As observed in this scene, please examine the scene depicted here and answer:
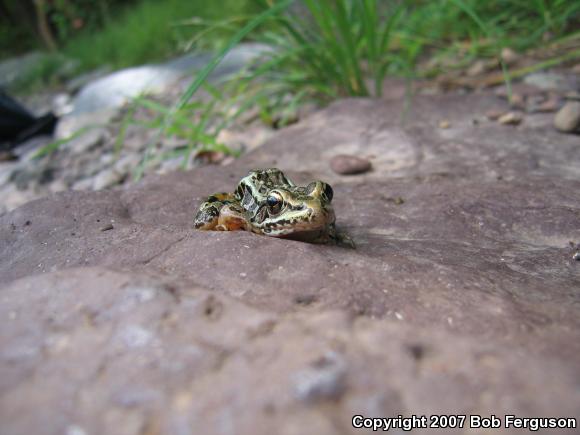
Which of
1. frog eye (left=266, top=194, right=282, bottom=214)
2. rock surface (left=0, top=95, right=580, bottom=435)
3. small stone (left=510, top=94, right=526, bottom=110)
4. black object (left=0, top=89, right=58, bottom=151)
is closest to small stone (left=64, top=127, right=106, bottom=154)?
black object (left=0, top=89, right=58, bottom=151)

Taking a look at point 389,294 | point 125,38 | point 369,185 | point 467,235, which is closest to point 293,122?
point 369,185

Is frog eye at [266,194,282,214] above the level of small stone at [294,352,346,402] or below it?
below

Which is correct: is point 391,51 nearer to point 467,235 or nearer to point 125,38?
point 467,235

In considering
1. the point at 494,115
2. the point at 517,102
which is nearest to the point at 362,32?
the point at 494,115

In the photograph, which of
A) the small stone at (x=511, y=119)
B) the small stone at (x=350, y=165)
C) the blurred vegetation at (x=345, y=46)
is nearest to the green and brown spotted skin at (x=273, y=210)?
the blurred vegetation at (x=345, y=46)

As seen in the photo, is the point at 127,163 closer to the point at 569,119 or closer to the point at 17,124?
the point at 17,124

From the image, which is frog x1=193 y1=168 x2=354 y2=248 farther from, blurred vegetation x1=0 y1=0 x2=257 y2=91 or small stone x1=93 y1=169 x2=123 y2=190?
blurred vegetation x1=0 y1=0 x2=257 y2=91

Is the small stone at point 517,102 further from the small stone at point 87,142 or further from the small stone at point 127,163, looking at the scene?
the small stone at point 87,142
